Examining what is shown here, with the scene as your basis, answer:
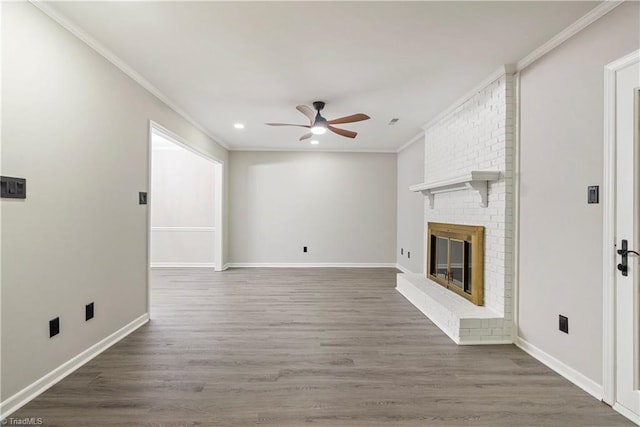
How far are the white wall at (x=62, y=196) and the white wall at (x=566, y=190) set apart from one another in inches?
145

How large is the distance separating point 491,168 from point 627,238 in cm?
139

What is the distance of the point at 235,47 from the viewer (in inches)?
100

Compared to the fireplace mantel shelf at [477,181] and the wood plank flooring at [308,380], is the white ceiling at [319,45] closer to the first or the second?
the fireplace mantel shelf at [477,181]

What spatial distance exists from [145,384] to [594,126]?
11.6 feet

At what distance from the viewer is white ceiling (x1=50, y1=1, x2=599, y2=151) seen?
2.08m

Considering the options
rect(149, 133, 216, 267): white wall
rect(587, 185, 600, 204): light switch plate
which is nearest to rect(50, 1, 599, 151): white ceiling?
rect(587, 185, 600, 204): light switch plate

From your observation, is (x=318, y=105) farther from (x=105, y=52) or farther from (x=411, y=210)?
(x=411, y=210)

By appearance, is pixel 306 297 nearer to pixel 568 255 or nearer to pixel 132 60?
pixel 568 255

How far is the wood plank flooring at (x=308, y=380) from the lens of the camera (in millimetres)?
1848

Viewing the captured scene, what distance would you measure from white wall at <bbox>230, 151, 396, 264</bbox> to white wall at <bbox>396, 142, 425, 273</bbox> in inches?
12.5

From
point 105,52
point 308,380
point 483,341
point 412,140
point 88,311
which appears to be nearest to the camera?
point 308,380

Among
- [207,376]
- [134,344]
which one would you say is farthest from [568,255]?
[134,344]

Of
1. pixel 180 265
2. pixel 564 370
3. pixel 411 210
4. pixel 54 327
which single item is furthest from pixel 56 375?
pixel 411 210

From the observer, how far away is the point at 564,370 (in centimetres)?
230
